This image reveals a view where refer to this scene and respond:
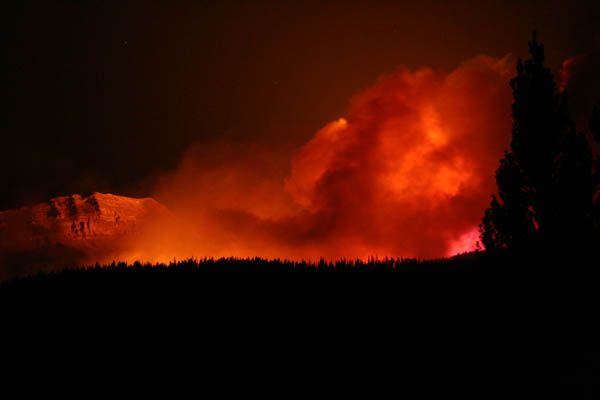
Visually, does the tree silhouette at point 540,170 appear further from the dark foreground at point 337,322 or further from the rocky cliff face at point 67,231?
the rocky cliff face at point 67,231

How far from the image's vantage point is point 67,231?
3568 inches

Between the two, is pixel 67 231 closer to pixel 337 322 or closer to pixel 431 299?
pixel 337 322

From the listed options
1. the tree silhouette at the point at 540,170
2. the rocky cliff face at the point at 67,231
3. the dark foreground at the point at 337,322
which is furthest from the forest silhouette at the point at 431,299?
the rocky cliff face at the point at 67,231

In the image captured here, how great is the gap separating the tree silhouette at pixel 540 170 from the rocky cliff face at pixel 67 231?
8768cm

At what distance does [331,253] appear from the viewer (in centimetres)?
7381

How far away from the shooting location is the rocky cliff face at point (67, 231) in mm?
83750

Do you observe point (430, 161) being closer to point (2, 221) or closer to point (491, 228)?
point (491, 228)

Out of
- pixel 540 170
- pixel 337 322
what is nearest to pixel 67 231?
pixel 540 170

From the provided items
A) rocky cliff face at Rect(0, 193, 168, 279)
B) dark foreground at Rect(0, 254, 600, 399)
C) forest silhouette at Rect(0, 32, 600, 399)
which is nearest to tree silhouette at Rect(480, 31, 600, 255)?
forest silhouette at Rect(0, 32, 600, 399)

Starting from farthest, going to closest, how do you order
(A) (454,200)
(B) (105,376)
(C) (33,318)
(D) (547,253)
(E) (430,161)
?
(E) (430,161)
(A) (454,200)
(D) (547,253)
(C) (33,318)
(B) (105,376)

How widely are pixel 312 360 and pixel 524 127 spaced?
732 inches

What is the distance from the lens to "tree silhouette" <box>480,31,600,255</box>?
1814cm

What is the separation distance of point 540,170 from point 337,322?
17.1 meters

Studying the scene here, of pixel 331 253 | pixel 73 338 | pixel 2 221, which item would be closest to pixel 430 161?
pixel 331 253
